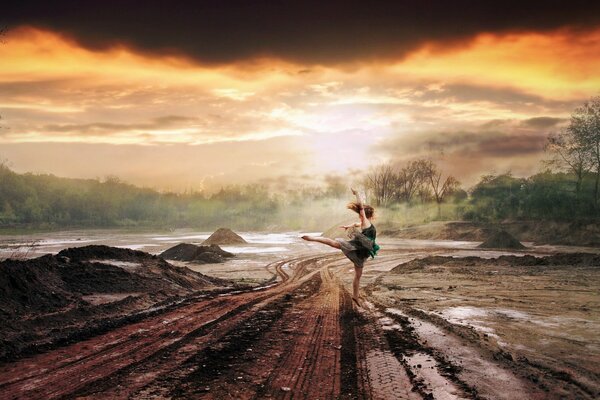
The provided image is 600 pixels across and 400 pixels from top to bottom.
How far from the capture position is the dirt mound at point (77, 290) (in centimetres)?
709

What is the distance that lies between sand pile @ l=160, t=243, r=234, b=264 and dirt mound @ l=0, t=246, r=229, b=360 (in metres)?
15.1

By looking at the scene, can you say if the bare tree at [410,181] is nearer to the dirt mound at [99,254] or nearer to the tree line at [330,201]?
the tree line at [330,201]

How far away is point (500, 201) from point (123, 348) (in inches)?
3245

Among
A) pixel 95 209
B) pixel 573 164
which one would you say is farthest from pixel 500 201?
pixel 95 209

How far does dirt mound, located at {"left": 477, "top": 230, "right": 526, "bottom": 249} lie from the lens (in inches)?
1692

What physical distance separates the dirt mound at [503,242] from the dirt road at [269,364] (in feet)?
132

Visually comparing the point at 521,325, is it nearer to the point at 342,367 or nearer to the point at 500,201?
the point at 342,367

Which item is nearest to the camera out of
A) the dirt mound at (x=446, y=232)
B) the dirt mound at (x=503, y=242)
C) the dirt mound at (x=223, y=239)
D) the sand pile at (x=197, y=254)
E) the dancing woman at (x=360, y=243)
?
the dancing woman at (x=360, y=243)

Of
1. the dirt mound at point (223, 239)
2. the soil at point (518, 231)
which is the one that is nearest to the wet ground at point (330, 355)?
the dirt mound at point (223, 239)

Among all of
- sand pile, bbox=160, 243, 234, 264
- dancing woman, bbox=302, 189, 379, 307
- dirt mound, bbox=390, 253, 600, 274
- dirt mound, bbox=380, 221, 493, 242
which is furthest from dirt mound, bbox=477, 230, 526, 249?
dancing woman, bbox=302, 189, 379, 307

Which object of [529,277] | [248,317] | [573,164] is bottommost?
[529,277]

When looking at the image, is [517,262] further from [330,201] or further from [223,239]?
[330,201]

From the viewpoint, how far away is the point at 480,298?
11.0 m

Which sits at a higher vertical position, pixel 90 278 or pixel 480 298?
pixel 90 278
